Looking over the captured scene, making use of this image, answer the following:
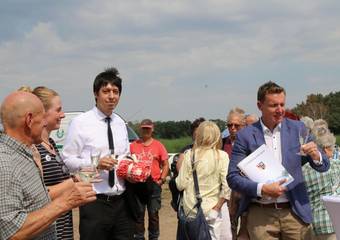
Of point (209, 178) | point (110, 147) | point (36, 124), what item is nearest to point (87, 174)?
point (36, 124)

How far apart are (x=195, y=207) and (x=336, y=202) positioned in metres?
3.08

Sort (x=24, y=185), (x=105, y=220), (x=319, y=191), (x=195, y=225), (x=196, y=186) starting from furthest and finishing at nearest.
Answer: (x=196, y=186)
(x=195, y=225)
(x=319, y=191)
(x=105, y=220)
(x=24, y=185)

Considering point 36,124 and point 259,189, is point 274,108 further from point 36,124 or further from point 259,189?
point 36,124

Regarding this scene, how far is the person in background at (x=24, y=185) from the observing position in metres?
2.55

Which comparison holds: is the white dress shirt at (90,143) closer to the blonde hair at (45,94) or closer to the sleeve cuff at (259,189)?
the blonde hair at (45,94)

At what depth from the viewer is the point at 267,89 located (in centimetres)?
427

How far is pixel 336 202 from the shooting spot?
2.73 metres

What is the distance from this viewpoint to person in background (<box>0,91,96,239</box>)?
8.38ft

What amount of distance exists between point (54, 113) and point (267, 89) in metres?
1.75

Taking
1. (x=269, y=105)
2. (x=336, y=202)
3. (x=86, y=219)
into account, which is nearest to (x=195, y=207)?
(x=86, y=219)

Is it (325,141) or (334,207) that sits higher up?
(325,141)

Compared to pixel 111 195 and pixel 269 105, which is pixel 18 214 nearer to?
pixel 111 195

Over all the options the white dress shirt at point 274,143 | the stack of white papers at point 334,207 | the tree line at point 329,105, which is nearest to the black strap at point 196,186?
the white dress shirt at point 274,143

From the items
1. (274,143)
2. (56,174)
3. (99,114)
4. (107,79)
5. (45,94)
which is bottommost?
(56,174)
